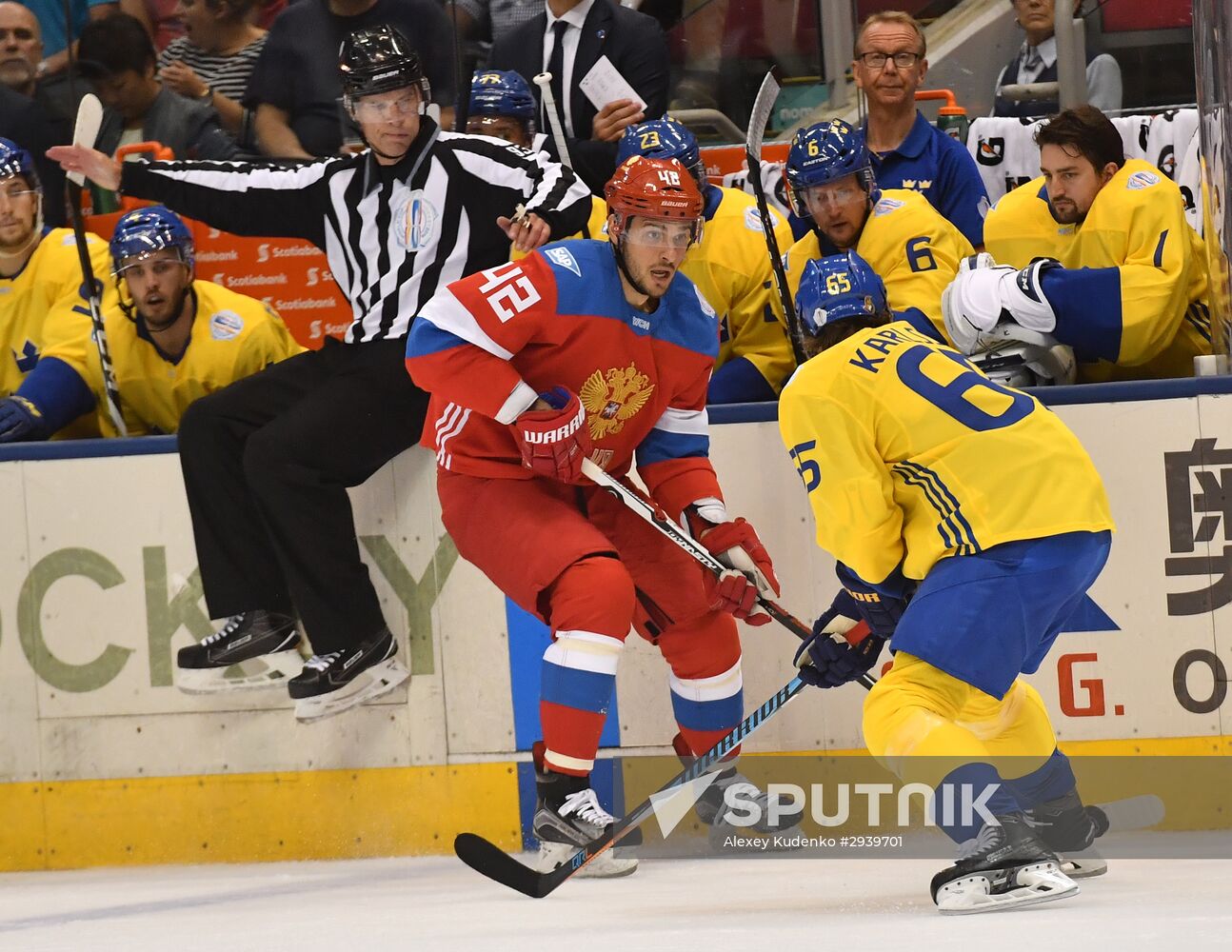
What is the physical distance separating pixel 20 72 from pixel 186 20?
49cm

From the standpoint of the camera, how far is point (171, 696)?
4141mm

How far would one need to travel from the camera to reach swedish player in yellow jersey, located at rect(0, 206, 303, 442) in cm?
429

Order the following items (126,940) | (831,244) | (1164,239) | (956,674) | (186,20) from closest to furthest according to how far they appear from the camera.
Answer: (956,674), (126,940), (1164,239), (831,244), (186,20)

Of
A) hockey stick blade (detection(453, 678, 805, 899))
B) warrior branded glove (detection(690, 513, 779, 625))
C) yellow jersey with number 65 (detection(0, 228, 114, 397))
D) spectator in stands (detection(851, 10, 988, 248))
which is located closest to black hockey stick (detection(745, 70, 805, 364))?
spectator in stands (detection(851, 10, 988, 248))

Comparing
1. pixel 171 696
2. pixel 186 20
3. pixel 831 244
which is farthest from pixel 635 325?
pixel 186 20

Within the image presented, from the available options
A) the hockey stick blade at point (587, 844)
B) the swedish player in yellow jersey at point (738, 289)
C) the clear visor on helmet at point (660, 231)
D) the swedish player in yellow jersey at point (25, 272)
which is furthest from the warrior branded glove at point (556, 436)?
the swedish player in yellow jersey at point (25, 272)

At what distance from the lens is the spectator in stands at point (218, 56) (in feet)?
15.4

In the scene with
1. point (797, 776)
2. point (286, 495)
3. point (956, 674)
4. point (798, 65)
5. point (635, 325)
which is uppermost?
point (798, 65)

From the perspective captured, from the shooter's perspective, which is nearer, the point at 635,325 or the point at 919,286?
the point at 635,325

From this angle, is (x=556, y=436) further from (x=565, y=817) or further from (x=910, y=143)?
(x=910, y=143)

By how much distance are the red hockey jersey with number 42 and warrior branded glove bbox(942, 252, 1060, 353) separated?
0.56 meters

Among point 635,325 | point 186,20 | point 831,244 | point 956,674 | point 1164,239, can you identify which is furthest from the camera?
point 186,20

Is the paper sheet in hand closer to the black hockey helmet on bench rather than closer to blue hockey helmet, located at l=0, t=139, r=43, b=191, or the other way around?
the black hockey helmet on bench

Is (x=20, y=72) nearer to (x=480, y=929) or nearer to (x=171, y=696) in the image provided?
(x=171, y=696)
